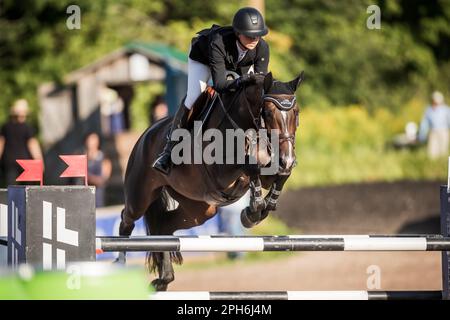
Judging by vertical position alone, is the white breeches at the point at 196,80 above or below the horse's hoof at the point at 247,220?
above

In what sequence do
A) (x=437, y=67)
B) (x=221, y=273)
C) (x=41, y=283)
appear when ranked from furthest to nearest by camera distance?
(x=437, y=67) → (x=221, y=273) → (x=41, y=283)

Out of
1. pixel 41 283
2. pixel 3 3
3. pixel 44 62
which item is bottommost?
pixel 41 283

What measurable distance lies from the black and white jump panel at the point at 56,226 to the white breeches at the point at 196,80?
179 cm

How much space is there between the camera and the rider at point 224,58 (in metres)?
5.88

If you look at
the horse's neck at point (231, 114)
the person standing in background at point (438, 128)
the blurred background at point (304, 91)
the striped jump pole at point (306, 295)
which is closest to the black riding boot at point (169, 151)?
the horse's neck at point (231, 114)

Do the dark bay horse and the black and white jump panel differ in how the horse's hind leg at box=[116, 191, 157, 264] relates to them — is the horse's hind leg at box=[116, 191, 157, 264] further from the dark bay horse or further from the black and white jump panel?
the black and white jump panel

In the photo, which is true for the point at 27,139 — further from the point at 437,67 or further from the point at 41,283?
the point at 437,67

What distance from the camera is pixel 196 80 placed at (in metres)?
6.44

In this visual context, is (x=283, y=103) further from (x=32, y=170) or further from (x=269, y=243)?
(x=32, y=170)

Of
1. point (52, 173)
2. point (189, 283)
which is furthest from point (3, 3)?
point (189, 283)

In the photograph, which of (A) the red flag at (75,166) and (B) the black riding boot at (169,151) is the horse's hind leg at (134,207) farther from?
(A) the red flag at (75,166)

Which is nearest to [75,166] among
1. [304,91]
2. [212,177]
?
[212,177]

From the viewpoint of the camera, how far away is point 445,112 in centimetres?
1536

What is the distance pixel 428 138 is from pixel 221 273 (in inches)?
247
